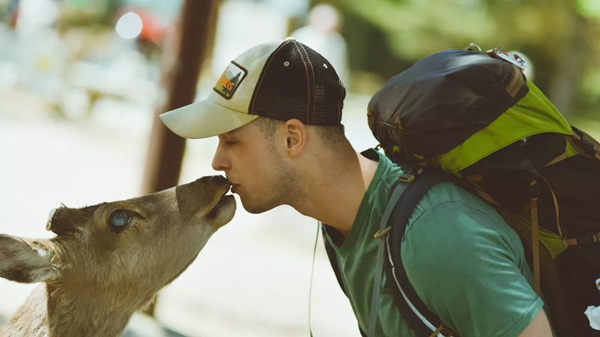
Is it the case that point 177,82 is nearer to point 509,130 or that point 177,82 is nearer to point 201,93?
point 509,130

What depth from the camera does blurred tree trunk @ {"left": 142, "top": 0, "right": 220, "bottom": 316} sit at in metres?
7.15

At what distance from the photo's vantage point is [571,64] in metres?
20.0

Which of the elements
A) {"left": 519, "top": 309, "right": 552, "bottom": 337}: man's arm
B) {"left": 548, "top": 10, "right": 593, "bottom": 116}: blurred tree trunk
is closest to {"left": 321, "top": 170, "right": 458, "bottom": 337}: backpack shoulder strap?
{"left": 519, "top": 309, "right": 552, "bottom": 337}: man's arm

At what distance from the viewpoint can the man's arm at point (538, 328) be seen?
9.64 feet

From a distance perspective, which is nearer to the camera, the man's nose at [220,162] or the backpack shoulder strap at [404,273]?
the backpack shoulder strap at [404,273]

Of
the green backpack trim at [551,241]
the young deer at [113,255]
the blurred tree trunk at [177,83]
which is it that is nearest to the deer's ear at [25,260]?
the young deer at [113,255]

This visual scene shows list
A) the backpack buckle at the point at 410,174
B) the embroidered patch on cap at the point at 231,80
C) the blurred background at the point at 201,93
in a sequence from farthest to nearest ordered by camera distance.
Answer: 1. the blurred background at the point at 201,93
2. the embroidered patch on cap at the point at 231,80
3. the backpack buckle at the point at 410,174

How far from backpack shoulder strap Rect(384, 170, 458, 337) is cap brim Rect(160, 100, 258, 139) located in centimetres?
74

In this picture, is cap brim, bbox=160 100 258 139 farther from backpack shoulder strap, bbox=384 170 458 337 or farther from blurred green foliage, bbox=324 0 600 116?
blurred green foliage, bbox=324 0 600 116

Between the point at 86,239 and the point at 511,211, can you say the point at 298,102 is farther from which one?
the point at 86,239

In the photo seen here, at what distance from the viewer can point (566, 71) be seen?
2022cm

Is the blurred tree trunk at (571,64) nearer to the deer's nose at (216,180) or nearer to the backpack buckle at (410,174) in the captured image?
the deer's nose at (216,180)

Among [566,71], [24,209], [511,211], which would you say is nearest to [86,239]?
[511,211]

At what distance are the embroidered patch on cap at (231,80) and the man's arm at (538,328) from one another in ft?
4.84
